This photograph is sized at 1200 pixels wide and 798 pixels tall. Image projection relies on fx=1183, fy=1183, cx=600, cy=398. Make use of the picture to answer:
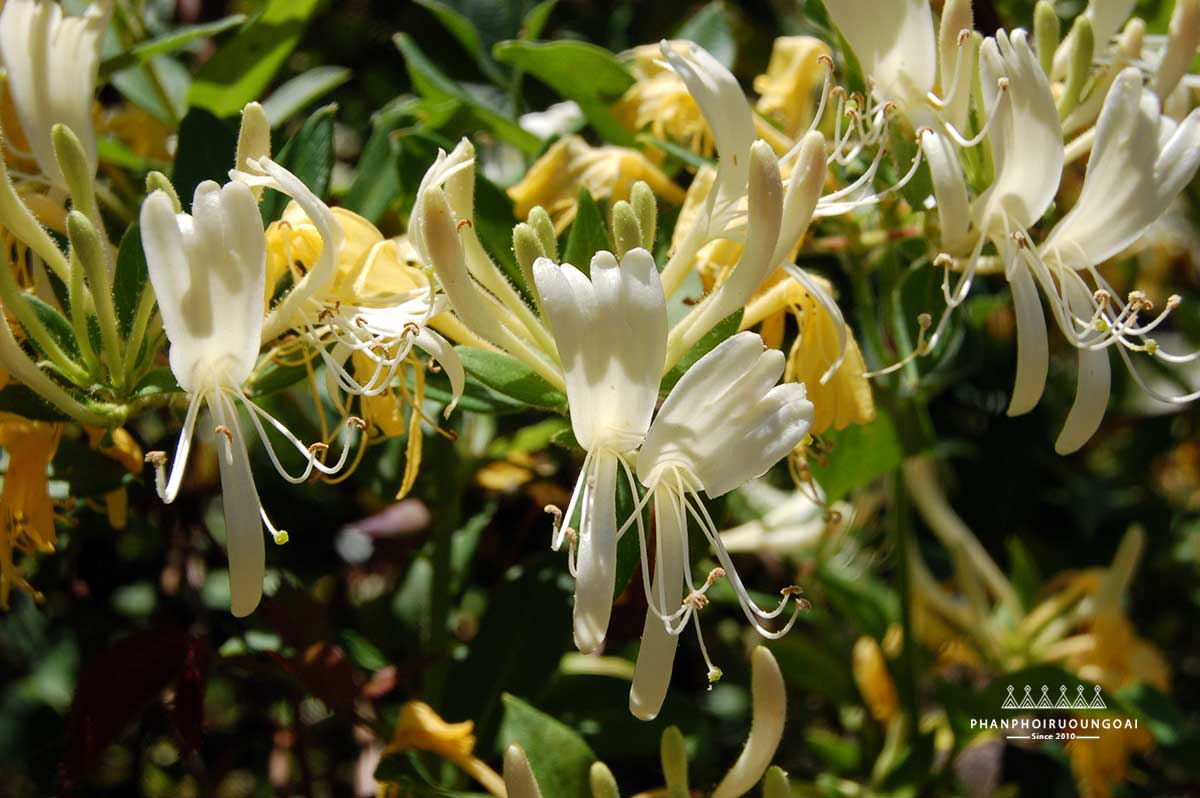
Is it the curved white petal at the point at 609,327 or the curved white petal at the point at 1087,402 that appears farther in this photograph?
the curved white petal at the point at 1087,402

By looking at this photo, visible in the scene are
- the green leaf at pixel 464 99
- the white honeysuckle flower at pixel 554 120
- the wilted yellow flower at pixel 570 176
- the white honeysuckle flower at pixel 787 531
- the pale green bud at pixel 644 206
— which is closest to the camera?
the pale green bud at pixel 644 206

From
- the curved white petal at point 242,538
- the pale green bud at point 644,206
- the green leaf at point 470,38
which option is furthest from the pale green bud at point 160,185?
the green leaf at point 470,38

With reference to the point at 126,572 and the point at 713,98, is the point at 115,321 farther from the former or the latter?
the point at 126,572

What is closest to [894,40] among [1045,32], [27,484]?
[1045,32]

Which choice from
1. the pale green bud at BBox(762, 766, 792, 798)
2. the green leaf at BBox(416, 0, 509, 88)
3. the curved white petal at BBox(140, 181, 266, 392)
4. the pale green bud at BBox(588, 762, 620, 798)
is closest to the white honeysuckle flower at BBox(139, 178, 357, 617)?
the curved white petal at BBox(140, 181, 266, 392)

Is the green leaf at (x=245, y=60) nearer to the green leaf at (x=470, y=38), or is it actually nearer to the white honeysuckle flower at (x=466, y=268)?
the green leaf at (x=470, y=38)

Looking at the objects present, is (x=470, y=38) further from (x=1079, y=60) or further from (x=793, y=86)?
(x=1079, y=60)

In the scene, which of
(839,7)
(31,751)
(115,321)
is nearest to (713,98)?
(839,7)
